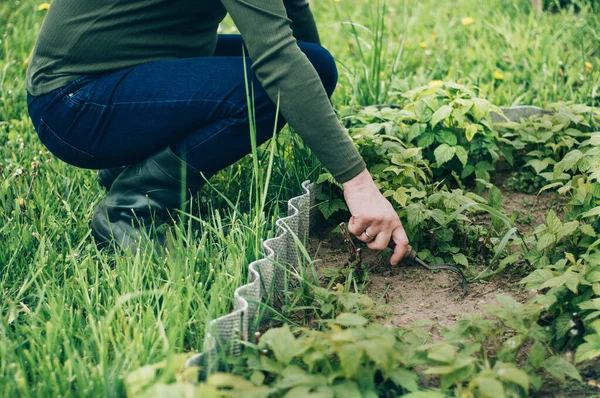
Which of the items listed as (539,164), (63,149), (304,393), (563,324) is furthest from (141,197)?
(539,164)

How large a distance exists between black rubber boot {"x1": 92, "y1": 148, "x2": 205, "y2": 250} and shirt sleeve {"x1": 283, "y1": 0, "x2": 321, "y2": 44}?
649mm

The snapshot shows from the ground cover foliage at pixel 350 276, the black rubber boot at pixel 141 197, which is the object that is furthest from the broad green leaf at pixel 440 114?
the black rubber boot at pixel 141 197

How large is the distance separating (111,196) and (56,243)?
0.22m

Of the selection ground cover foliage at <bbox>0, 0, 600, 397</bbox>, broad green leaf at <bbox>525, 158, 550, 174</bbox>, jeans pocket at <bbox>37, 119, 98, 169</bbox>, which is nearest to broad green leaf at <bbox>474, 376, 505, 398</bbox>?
ground cover foliage at <bbox>0, 0, 600, 397</bbox>

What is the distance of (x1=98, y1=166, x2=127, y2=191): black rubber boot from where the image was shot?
90.0 inches

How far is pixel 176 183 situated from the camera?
2070 millimetres

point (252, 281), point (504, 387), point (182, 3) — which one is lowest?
point (504, 387)

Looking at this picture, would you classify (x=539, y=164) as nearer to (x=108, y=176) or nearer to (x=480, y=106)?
(x=480, y=106)

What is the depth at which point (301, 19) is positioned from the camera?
91.7 inches

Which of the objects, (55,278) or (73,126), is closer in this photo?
(55,278)

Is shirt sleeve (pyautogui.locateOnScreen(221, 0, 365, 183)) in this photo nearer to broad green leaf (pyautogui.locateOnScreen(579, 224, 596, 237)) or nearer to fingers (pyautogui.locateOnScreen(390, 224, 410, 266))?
fingers (pyautogui.locateOnScreen(390, 224, 410, 266))

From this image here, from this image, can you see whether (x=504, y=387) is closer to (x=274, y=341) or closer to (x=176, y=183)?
(x=274, y=341)

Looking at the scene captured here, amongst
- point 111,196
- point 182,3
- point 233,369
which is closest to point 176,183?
point 111,196

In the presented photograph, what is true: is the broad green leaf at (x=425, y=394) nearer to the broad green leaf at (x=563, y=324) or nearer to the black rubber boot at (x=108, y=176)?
the broad green leaf at (x=563, y=324)
